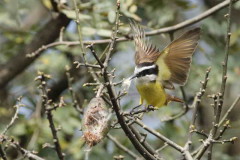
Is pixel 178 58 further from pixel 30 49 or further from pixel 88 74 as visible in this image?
pixel 88 74

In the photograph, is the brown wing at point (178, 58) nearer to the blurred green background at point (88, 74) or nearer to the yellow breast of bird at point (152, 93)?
the yellow breast of bird at point (152, 93)

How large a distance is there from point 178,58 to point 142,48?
186 mm

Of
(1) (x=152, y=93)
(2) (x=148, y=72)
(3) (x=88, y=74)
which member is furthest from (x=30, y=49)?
(2) (x=148, y=72)

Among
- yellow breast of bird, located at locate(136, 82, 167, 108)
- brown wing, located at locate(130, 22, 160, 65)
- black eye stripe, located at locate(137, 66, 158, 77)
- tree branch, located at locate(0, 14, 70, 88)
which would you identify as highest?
tree branch, located at locate(0, 14, 70, 88)

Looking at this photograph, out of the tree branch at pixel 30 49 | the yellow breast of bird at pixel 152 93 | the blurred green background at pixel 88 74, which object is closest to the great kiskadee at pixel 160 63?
the yellow breast of bird at pixel 152 93

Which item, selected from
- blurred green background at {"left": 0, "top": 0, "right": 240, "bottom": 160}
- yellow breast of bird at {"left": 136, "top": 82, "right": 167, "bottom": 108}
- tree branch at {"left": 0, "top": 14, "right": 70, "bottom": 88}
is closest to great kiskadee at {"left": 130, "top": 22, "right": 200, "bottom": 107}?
yellow breast of bird at {"left": 136, "top": 82, "right": 167, "bottom": 108}

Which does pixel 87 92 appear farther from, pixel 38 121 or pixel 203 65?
pixel 203 65

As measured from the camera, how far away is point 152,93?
247 cm

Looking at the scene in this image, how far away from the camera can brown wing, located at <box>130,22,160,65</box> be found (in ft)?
7.41

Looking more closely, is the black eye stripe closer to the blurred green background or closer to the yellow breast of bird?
the yellow breast of bird

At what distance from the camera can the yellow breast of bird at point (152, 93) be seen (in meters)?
2.43

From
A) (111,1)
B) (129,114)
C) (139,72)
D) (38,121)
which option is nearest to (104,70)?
(129,114)

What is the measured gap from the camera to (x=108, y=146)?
394 cm

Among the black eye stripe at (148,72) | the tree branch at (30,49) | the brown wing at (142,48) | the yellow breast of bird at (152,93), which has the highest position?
the tree branch at (30,49)
